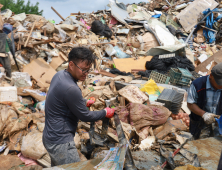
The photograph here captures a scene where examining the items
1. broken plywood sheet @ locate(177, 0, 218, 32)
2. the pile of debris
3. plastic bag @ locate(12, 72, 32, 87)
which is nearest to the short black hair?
the pile of debris

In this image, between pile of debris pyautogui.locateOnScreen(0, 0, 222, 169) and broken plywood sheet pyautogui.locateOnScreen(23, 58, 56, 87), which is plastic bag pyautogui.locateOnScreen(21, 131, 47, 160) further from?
broken plywood sheet pyautogui.locateOnScreen(23, 58, 56, 87)

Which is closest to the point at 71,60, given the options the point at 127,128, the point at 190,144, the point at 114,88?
the point at 190,144

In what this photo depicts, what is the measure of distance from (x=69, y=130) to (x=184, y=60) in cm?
674

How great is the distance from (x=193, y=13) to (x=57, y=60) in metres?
9.68

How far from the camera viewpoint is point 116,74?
730 cm

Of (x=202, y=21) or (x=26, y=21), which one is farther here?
(x=202, y=21)

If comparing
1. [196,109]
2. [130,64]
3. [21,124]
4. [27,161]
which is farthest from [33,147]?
[130,64]

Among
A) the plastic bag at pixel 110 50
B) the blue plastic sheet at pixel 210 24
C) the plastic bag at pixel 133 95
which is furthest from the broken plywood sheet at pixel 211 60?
the plastic bag at pixel 133 95

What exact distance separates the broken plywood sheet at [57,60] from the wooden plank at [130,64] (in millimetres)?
2313

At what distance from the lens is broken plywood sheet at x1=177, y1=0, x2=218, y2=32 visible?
11.5m

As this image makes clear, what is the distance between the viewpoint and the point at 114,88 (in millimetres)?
5387

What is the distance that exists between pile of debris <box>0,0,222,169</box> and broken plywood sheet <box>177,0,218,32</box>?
6cm

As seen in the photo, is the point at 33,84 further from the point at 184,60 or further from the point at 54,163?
the point at 184,60

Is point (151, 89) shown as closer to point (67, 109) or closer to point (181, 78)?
point (181, 78)
